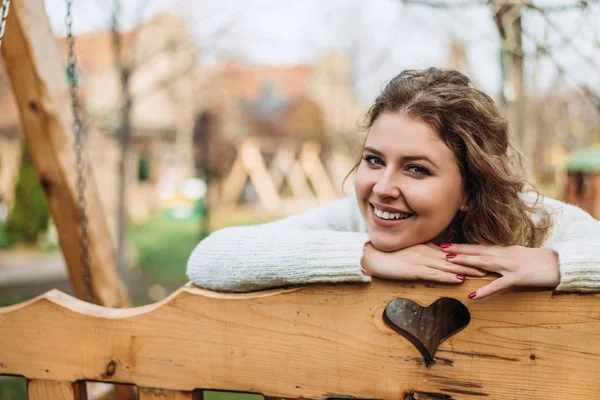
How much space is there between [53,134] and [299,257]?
1349mm

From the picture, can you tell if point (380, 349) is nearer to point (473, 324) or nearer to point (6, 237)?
point (473, 324)

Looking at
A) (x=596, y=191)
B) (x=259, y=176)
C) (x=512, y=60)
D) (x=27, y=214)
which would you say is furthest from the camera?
(x=259, y=176)

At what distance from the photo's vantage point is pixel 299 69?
22906 mm

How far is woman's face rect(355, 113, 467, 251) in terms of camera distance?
4.49 feet

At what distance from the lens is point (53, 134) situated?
2.24 metres

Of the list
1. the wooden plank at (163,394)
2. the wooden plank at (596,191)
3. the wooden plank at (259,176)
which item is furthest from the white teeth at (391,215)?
the wooden plank at (259,176)

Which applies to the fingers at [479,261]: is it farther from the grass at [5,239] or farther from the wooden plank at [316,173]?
the wooden plank at [316,173]

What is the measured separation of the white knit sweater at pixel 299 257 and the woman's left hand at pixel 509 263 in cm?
3

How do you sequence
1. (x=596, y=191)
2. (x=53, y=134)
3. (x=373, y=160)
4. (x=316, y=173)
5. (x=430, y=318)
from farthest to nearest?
(x=316, y=173), (x=596, y=191), (x=53, y=134), (x=430, y=318), (x=373, y=160)

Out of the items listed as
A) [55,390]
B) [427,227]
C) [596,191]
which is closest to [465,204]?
[427,227]

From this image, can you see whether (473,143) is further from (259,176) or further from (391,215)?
(259,176)

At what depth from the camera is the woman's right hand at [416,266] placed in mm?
1274

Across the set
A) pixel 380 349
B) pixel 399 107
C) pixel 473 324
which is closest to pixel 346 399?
pixel 380 349

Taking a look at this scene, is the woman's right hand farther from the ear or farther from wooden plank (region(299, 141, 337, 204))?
wooden plank (region(299, 141, 337, 204))
